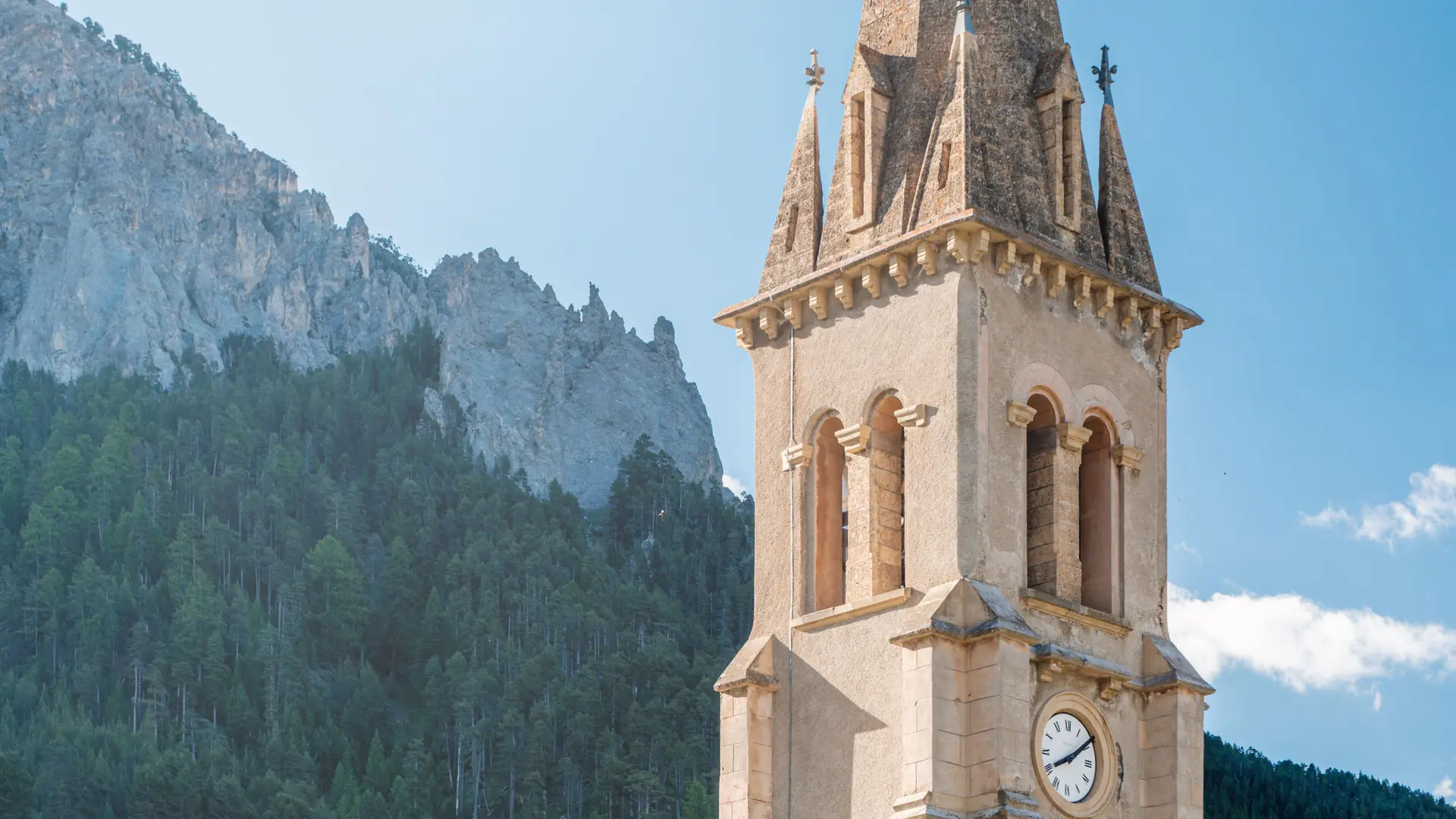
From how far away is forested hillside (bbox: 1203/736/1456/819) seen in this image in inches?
3430

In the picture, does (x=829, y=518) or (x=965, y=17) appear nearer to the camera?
(x=829, y=518)

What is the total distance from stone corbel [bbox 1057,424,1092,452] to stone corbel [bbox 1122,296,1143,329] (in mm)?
2056

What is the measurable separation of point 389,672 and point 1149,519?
473 ft

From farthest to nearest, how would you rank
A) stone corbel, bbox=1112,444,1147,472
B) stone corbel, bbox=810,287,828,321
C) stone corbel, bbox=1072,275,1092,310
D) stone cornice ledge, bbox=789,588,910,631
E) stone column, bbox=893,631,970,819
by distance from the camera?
stone corbel, bbox=810,287,828,321 → stone corbel, bbox=1112,444,1147,472 → stone corbel, bbox=1072,275,1092,310 → stone cornice ledge, bbox=789,588,910,631 → stone column, bbox=893,631,970,819

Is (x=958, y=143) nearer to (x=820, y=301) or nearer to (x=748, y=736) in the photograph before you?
(x=820, y=301)

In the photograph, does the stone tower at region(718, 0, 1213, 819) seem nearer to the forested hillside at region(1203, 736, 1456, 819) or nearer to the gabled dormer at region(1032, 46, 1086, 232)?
the gabled dormer at region(1032, 46, 1086, 232)

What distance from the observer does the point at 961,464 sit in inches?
1109

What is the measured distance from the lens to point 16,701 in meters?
160

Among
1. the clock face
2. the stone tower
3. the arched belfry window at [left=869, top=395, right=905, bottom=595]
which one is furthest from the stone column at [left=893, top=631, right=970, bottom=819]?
the arched belfry window at [left=869, top=395, right=905, bottom=595]

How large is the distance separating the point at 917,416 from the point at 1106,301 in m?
3.64

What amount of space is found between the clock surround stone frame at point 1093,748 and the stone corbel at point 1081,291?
5.34 meters

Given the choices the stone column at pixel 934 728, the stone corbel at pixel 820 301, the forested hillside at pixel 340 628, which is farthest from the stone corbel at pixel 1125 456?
the forested hillside at pixel 340 628

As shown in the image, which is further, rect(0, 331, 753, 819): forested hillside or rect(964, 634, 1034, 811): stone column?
rect(0, 331, 753, 819): forested hillside

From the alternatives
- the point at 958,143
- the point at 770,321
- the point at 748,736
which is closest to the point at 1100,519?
the point at 770,321
